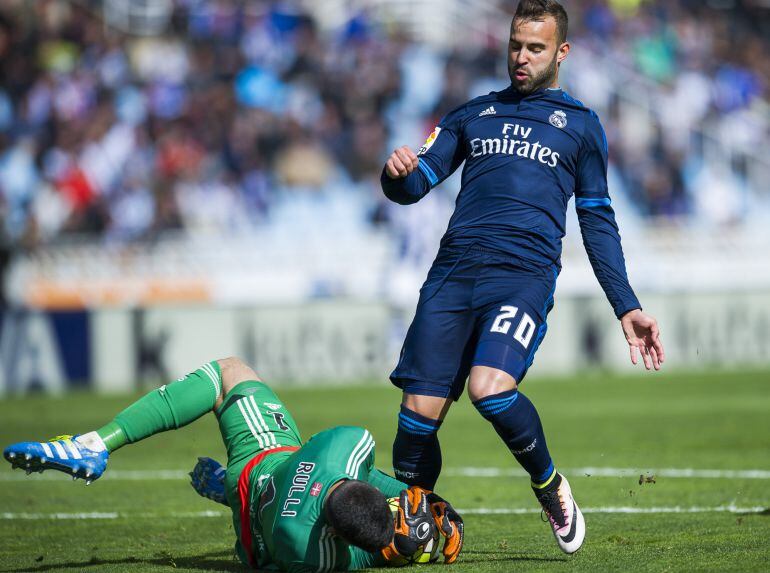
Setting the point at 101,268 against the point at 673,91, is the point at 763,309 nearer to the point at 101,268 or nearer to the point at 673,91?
the point at 673,91

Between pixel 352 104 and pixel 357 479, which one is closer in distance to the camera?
pixel 357 479

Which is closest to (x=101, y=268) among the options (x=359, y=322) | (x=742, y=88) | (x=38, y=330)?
(x=38, y=330)

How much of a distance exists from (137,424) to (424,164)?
6.00 feet

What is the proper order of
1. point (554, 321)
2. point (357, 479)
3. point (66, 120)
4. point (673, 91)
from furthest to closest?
point (673, 91), point (66, 120), point (554, 321), point (357, 479)

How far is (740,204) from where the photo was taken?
23.2 m

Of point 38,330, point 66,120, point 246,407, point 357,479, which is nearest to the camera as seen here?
point 357,479

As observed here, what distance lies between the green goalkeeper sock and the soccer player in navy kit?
88 cm

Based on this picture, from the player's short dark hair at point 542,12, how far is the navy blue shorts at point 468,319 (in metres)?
1.14

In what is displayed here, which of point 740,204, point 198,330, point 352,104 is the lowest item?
point 198,330

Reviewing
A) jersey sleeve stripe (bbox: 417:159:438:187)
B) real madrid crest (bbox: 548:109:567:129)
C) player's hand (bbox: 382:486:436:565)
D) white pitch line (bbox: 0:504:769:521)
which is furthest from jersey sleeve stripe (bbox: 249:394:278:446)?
white pitch line (bbox: 0:504:769:521)

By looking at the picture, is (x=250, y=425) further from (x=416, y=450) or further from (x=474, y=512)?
(x=474, y=512)

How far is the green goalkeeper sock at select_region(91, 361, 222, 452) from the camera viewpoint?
5496 millimetres

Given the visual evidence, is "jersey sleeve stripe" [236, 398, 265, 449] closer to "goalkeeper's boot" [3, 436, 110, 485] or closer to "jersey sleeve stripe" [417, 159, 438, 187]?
"goalkeeper's boot" [3, 436, 110, 485]

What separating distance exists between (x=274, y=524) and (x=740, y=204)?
19.6m
